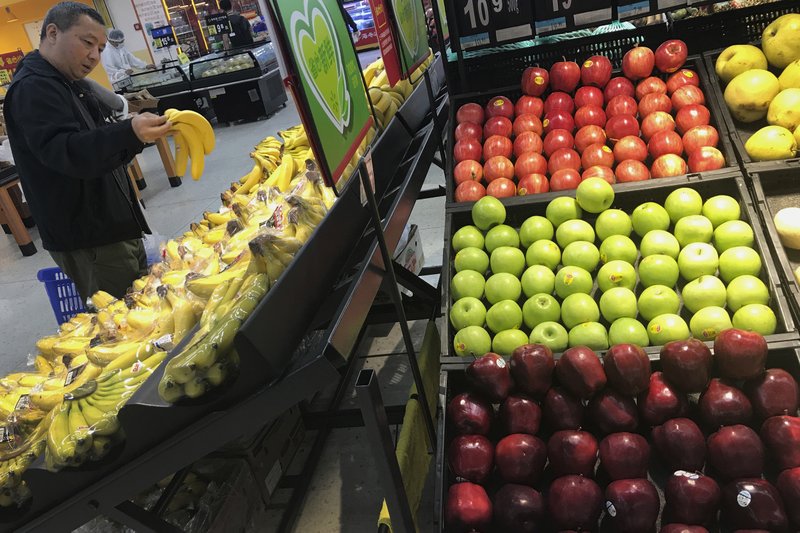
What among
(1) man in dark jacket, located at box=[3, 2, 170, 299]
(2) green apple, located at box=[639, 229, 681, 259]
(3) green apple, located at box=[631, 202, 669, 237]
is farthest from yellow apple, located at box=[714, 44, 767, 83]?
(1) man in dark jacket, located at box=[3, 2, 170, 299]

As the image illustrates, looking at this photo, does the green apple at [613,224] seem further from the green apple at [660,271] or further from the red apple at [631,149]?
the red apple at [631,149]

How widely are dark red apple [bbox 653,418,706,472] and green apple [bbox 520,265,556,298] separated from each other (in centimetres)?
61

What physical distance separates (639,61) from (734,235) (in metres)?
0.97

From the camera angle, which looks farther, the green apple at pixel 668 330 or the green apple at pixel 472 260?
the green apple at pixel 472 260

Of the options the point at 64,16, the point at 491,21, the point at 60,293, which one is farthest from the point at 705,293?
the point at 60,293

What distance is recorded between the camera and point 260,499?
2.23m

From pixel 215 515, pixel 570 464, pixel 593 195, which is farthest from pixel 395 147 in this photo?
pixel 215 515

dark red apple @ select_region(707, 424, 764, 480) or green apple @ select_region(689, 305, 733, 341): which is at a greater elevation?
green apple @ select_region(689, 305, 733, 341)

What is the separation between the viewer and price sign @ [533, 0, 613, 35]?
236 centimetres

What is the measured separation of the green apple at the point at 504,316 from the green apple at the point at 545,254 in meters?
0.20

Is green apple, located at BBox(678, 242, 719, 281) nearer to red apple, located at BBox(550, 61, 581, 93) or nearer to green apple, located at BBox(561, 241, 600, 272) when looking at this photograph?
green apple, located at BBox(561, 241, 600, 272)

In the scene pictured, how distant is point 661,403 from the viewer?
59.2 inches

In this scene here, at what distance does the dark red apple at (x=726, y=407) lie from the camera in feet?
4.73

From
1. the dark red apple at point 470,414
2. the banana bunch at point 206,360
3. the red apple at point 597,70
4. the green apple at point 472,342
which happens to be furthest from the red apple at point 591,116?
the banana bunch at point 206,360
